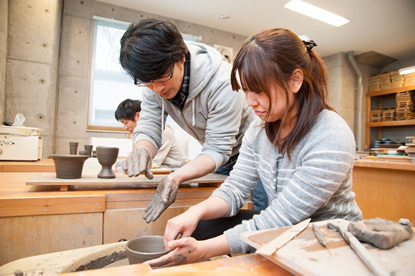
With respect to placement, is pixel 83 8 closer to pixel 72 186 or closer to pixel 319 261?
pixel 72 186

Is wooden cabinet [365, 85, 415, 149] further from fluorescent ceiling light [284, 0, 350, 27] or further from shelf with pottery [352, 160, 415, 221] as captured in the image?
shelf with pottery [352, 160, 415, 221]

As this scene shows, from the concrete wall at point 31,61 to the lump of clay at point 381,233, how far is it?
4.29 meters

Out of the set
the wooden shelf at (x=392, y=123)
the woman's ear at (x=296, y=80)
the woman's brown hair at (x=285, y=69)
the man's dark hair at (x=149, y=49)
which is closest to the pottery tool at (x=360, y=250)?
the woman's brown hair at (x=285, y=69)

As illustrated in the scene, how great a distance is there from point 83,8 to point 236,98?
14.3 ft

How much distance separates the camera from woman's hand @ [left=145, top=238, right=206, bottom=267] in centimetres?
84

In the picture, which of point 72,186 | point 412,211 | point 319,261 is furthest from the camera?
point 412,211

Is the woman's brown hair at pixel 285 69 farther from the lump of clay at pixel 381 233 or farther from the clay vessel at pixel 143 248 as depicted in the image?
the clay vessel at pixel 143 248

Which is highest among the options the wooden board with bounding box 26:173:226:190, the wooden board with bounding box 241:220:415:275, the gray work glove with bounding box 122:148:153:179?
the gray work glove with bounding box 122:148:153:179

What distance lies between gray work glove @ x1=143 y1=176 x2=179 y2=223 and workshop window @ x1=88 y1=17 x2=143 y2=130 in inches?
152

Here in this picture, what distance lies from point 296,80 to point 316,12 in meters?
4.79

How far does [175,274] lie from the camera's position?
57cm

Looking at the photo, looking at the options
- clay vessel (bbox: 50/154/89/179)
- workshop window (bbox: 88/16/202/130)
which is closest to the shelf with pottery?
clay vessel (bbox: 50/154/89/179)

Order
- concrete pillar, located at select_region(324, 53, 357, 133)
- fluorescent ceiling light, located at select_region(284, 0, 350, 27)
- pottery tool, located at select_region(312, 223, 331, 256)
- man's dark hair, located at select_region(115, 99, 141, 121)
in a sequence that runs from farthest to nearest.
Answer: concrete pillar, located at select_region(324, 53, 357, 133)
fluorescent ceiling light, located at select_region(284, 0, 350, 27)
man's dark hair, located at select_region(115, 99, 141, 121)
pottery tool, located at select_region(312, 223, 331, 256)

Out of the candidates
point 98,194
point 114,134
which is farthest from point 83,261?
point 114,134
